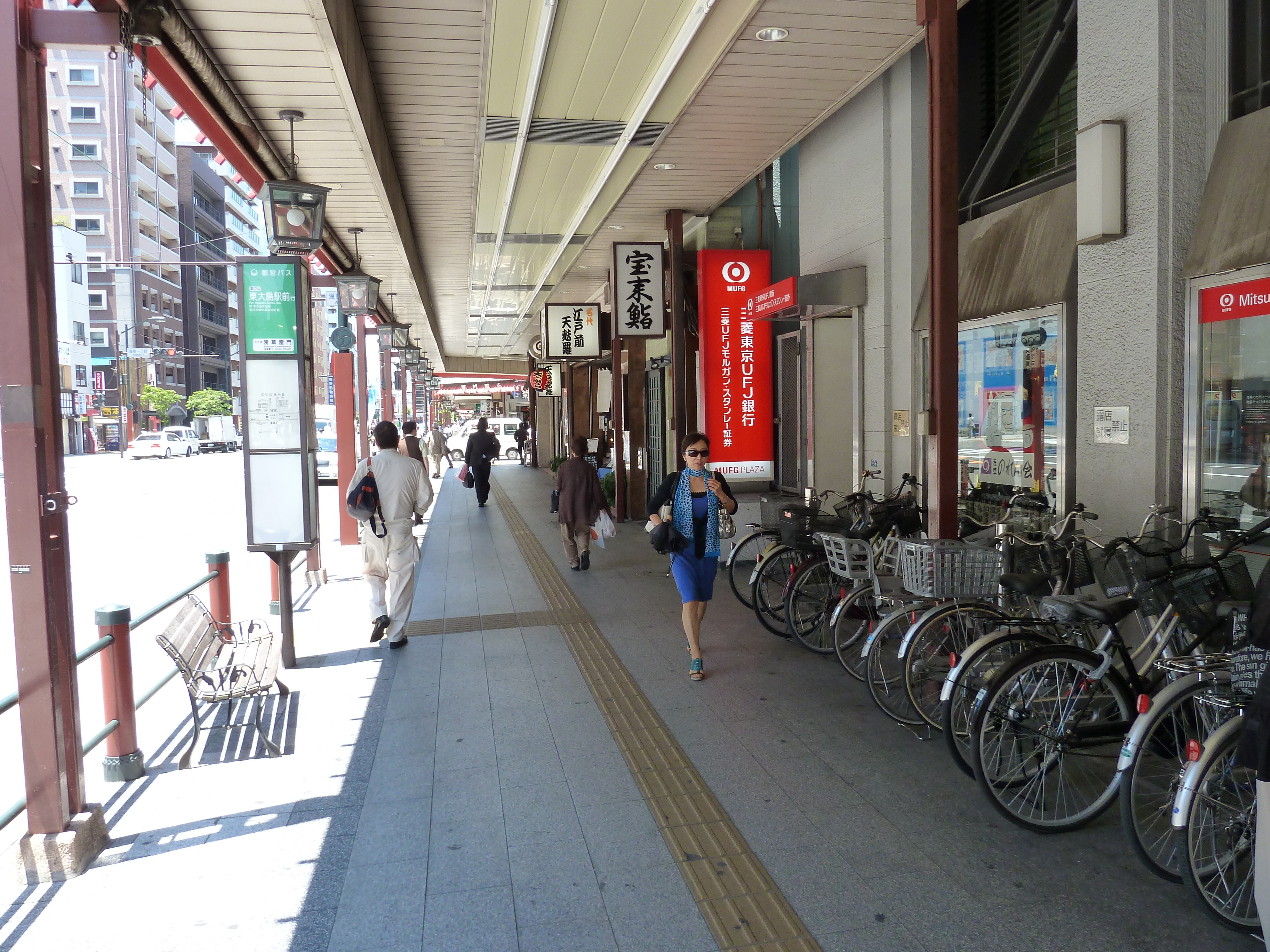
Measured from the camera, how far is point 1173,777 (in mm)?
3713

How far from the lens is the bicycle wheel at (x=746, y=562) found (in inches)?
290

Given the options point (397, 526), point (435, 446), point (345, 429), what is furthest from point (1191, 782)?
point (435, 446)

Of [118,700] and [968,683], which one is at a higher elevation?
[968,683]

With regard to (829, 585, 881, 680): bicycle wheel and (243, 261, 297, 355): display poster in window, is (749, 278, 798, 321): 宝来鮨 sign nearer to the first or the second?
(829, 585, 881, 680): bicycle wheel

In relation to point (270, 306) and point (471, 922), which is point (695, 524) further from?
point (270, 306)

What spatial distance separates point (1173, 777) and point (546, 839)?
262 cm

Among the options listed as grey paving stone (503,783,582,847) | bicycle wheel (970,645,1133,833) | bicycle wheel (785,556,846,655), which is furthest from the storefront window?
grey paving stone (503,783,582,847)

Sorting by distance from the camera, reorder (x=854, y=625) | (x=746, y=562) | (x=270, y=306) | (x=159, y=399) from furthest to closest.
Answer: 1. (x=159, y=399)
2. (x=746, y=562)
3. (x=270, y=306)
4. (x=854, y=625)

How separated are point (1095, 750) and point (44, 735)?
4.75 m

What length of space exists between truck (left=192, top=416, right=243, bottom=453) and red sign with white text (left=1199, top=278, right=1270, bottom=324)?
60.0 metres

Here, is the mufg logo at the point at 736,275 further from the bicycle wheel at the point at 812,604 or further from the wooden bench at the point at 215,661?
the wooden bench at the point at 215,661

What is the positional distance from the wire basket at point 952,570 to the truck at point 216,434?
59.6 meters

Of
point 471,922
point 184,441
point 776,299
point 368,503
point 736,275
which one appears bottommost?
point 471,922

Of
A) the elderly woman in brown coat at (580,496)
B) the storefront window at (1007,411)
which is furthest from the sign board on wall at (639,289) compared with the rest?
the storefront window at (1007,411)
